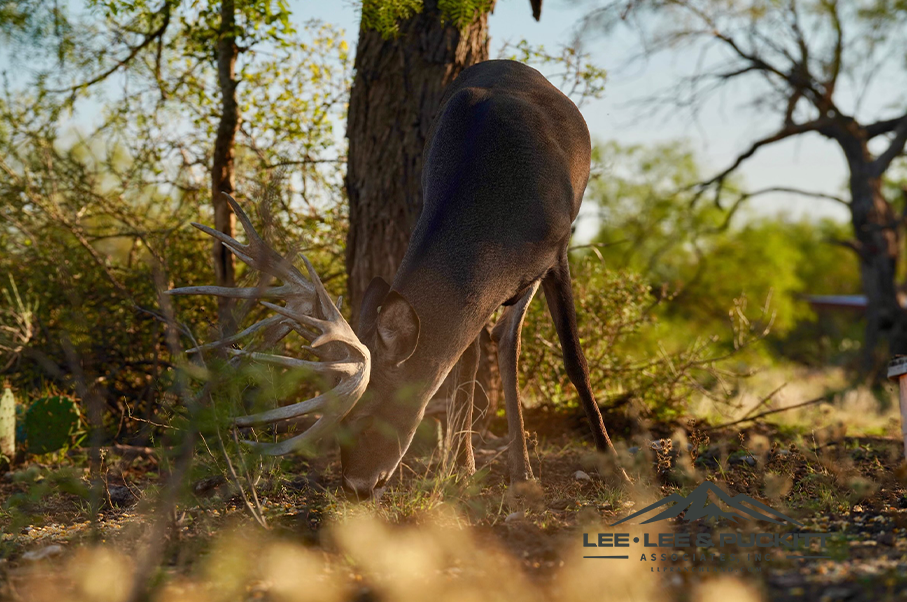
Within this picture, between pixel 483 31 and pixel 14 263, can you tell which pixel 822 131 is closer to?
pixel 483 31

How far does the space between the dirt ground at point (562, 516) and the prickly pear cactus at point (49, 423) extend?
0.31 metres

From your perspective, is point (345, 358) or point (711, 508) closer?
point (345, 358)

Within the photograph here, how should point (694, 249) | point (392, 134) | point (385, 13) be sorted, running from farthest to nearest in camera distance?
point (694, 249) → point (392, 134) → point (385, 13)

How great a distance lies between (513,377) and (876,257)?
543 inches

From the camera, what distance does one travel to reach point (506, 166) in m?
4.30

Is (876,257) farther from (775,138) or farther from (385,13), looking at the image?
(385,13)

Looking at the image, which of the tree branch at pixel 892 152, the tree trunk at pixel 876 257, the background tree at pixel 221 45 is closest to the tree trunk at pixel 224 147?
the background tree at pixel 221 45

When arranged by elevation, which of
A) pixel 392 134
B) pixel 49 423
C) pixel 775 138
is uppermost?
pixel 775 138

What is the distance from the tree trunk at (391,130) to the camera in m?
6.04

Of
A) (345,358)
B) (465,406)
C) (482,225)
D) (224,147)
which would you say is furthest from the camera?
(224,147)

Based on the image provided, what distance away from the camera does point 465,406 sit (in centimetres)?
528

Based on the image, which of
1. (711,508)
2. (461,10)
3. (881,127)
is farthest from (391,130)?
(881,127)

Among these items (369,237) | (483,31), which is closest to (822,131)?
(483,31)

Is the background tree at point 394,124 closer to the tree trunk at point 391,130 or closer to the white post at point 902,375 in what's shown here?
the tree trunk at point 391,130
